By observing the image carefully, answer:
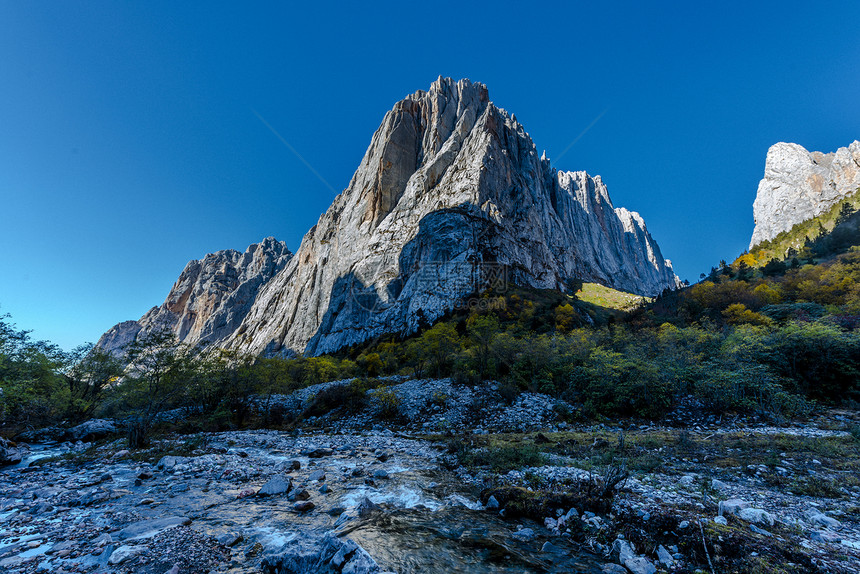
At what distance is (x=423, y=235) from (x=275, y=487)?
61.3 m

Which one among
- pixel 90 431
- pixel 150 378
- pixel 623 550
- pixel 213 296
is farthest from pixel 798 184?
pixel 213 296

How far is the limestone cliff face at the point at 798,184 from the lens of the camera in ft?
275

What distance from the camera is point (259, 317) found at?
105438 millimetres

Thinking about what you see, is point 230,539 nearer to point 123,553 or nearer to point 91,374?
point 123,553

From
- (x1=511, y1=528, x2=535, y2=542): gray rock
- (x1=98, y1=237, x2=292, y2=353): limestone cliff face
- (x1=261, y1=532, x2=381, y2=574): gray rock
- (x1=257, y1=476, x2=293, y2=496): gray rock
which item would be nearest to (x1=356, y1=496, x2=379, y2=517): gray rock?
(x1=261, y1=532, x2=381, y2=574): gray rock

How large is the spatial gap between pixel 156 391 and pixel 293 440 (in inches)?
279

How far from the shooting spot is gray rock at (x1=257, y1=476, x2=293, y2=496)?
8.55 meters

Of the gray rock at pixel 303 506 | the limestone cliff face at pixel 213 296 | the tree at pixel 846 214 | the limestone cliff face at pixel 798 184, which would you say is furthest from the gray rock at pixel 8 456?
the limestone cliff face at pixel 798 184

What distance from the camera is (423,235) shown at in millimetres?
67438

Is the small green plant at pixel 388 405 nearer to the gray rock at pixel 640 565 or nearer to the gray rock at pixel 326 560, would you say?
the gray rock at pixel 326 560

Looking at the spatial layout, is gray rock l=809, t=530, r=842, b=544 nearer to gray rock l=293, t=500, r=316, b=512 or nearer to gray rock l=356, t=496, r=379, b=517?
gray rock l=356, t=496, r=379, b=517

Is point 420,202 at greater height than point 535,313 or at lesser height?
greater

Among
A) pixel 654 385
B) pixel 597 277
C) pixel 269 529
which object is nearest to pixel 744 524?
pixel 269 529

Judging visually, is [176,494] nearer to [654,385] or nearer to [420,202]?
[654,385]
